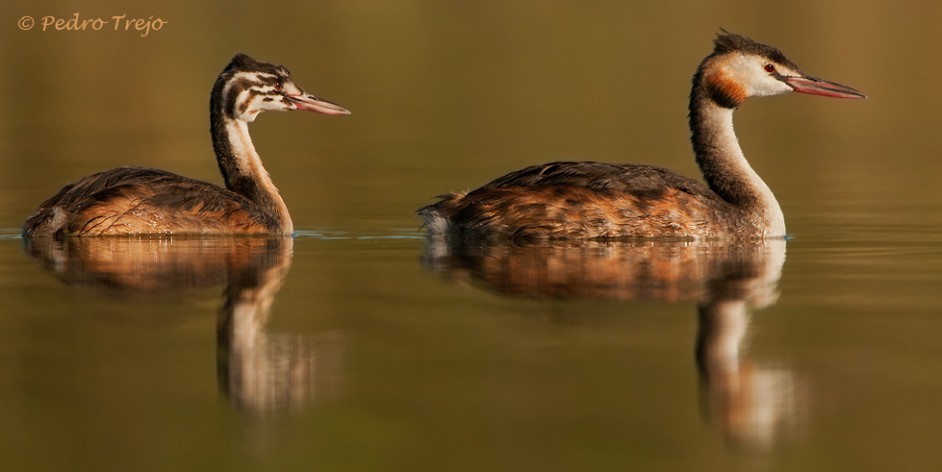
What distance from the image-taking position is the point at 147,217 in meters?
14.1

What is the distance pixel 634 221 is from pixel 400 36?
1399 inches

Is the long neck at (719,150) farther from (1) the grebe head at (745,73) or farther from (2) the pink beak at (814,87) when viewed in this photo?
(2) the pink beak at (814,87)

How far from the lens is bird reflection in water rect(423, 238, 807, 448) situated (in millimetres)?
7500

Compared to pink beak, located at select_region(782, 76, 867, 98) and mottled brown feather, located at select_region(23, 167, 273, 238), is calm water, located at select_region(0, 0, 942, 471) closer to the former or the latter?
mottled brown feather, located at select_region(23, 167, 273, 238)

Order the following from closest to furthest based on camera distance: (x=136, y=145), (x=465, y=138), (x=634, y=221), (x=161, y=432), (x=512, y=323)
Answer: (x=161, y=432) → (x=512, y=323) → (x=634, y=221) → (x=136, y=145) → (x=465, y=138)

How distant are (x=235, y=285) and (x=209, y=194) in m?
3.37

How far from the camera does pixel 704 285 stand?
36.6ft

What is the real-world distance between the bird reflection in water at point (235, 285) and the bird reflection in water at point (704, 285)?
1.40 metres

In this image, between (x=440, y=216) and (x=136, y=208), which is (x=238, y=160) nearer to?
(x=136, y=208)

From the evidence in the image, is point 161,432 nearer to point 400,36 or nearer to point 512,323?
point 512,323

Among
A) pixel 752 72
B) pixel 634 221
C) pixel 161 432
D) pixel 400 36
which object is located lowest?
pixel 161 432

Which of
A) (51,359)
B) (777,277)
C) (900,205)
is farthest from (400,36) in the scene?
(51,359)

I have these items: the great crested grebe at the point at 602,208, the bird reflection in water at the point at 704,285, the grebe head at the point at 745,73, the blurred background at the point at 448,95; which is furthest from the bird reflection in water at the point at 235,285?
the grebe head at the point at 745,73

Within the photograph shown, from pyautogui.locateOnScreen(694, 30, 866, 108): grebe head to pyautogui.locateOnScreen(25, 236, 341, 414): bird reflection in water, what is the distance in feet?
13.1
